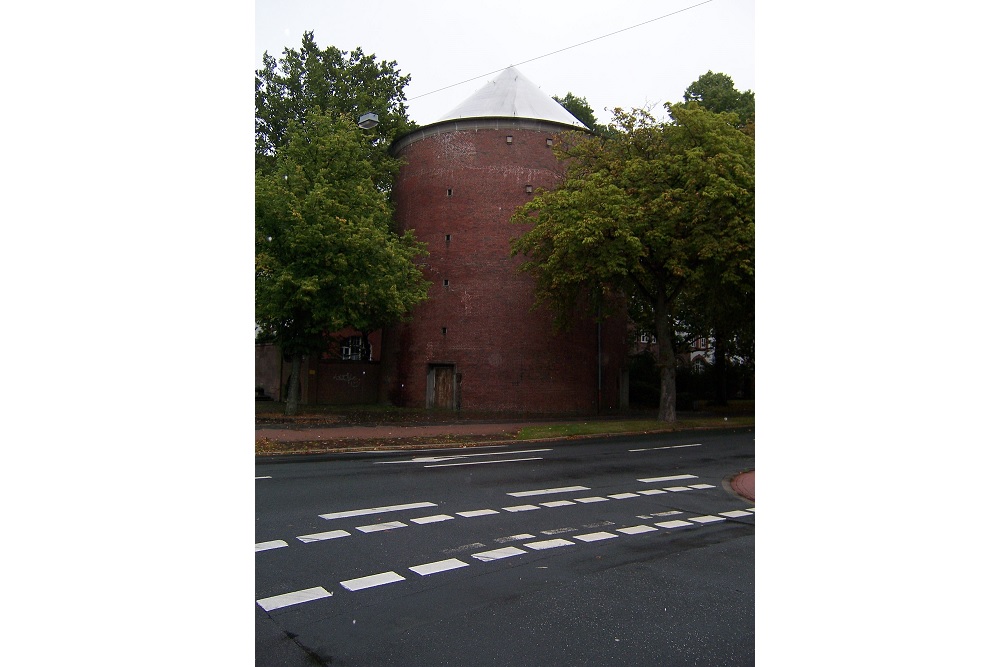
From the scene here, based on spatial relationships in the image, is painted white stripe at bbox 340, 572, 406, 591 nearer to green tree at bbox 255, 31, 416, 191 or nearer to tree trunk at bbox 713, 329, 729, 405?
green tree at bbox 255, 31, 416, 191

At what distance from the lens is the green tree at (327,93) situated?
30375mm

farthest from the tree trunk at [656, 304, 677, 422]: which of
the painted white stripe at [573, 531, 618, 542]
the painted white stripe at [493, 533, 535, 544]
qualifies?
the painted white stripe at [493, 533, 535, 544]

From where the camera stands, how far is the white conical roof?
30.3 meters

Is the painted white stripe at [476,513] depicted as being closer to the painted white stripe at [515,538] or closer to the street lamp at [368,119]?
the painted white stripe at [515,538]

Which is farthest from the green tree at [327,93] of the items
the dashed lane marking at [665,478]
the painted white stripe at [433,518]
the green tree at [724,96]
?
the painted white stripe at [433,518]

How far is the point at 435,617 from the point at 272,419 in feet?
64.2

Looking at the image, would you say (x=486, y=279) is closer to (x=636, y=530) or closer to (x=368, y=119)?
(x=368, y=119)

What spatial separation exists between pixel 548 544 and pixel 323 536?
2177 mm

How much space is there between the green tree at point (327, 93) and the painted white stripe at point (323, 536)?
24436mm

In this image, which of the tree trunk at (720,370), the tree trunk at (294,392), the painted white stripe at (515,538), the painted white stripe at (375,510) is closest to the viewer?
the painted white stripe at (515,538)
